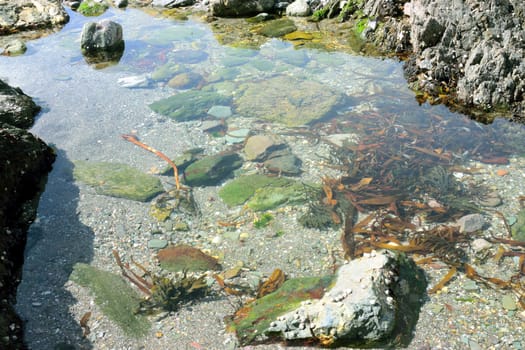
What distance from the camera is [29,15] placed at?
573 inches

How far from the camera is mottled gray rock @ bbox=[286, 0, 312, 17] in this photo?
1339 centimetres

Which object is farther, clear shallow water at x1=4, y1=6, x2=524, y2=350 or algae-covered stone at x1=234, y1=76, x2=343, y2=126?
algae-covered stone at x1=234, y1=76, x2=343, y2=126

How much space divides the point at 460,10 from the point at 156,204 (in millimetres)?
7411

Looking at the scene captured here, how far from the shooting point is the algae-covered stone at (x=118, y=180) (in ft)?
20.0

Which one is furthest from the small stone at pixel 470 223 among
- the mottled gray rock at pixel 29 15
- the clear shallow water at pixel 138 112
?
the mottled gray rock at pixel 29 15

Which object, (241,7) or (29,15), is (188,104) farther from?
(29,15)

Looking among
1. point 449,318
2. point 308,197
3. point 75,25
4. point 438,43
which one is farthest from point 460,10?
point 75,25

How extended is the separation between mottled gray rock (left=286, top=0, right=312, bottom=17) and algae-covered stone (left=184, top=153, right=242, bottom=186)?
27.0ft

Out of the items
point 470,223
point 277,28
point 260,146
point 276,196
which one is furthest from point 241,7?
point 470,223

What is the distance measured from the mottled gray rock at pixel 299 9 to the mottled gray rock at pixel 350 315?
11.1m

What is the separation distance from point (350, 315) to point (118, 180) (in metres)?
4.17

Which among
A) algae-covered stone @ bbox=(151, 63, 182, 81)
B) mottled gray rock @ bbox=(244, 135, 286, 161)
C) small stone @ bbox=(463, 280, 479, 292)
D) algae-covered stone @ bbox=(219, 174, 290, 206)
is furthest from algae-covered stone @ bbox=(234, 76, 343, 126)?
small stone @ bbox=(463, 280, 479, 292)

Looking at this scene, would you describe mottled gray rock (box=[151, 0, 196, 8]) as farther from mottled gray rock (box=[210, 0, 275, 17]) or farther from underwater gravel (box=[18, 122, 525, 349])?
underwater gravel (box=[18, 122, 525, 349])

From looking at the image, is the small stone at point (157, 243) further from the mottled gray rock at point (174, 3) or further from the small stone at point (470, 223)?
the mottled gray rock at point (174, 3)
